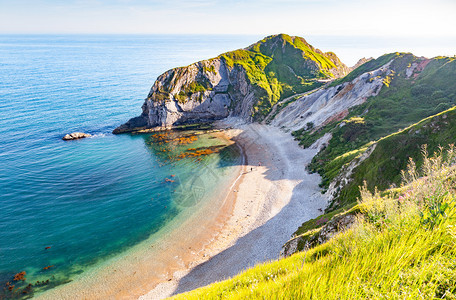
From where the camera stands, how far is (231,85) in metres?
109

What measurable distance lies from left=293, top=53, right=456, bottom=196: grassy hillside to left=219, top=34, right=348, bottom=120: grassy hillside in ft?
135

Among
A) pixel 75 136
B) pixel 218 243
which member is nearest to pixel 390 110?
pixel 218 243

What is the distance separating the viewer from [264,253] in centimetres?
3156

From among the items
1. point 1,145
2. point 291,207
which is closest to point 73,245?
point 291,207

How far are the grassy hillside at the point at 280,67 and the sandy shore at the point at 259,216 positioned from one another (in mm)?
43409

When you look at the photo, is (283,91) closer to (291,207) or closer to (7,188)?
(291,207)

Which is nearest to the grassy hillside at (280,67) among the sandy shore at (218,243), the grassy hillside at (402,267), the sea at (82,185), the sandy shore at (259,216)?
the sea at (82,185)

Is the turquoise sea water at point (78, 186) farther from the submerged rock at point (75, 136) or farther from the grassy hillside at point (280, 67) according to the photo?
the grassy hillside at point (280, 67)

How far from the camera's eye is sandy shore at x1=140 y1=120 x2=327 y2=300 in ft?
97.8

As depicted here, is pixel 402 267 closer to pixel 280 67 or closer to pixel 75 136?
pixel 75 136

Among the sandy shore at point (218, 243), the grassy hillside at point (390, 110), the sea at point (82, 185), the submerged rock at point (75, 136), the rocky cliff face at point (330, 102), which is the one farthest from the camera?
the submerged rock at point (75, 136)

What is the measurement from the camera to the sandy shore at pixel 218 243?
1140 inches

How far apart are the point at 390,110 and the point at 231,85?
69.2 metres

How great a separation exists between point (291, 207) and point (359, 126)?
29.8 m
